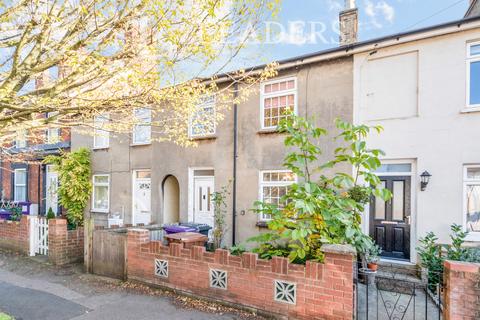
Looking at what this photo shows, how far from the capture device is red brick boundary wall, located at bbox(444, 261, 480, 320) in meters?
3.64

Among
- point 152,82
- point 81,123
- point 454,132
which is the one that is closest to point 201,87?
point 152,82

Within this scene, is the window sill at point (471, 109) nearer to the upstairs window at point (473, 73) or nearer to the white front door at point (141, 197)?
the upstairs window at point (473, 73)

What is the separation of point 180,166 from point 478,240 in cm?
869

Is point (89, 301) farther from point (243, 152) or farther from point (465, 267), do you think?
point (465, 267)

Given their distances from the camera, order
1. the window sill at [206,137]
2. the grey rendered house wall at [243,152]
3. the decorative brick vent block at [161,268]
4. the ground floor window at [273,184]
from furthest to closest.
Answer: the window sill at [206,137]
the ground floor window at [273,184]
the grey rendered house wall at [243,152]
the decorative brick vent block at [161,268]

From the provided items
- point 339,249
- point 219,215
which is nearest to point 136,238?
point 219,215

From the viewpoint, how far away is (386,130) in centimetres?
764

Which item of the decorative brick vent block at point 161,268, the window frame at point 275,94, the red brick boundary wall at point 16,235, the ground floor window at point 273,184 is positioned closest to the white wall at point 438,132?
the window frame at point 275,94

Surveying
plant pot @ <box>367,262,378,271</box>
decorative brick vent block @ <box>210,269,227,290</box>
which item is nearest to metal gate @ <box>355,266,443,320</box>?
plant pot @ <box>367,262,378,271</box>

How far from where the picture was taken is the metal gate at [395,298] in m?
4.72

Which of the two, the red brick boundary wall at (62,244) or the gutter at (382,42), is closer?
the gutter at (382,42)

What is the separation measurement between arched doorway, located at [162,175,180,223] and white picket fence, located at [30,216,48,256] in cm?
391

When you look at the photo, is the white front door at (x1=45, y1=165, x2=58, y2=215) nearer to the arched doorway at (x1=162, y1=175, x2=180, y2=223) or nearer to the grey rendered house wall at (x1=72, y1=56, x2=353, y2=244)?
the grey rendered house wall at (x1=72, y1=56, x2=353, y2=244)

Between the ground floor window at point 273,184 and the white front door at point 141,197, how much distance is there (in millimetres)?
4768
